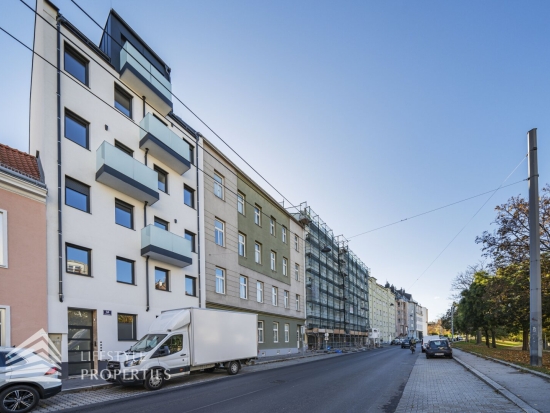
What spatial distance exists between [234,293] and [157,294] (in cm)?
899

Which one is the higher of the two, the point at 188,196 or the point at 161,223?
the point at 188,196

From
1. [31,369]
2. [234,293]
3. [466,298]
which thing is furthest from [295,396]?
[466,298]

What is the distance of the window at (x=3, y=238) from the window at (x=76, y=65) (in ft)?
23.5

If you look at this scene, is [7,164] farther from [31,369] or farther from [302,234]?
[302,234]

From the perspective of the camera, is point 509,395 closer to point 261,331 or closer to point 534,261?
point 534,261

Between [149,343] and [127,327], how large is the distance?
16.7 feet

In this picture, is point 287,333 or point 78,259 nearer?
point 78,259

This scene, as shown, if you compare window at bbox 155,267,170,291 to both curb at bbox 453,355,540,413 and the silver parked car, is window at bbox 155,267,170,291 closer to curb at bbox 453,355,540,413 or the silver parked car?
the silver parked car

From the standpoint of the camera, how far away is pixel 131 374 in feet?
45.1

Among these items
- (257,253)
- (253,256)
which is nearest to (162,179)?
Result: (253,256)

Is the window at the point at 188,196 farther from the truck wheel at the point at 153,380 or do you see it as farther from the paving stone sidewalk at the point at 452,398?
the paving stone sidewalk at the point at 452,398

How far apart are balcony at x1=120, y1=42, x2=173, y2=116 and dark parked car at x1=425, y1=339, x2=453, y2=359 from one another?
23.8 metres

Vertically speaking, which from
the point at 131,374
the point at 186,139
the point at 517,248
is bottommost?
the point at 131,374

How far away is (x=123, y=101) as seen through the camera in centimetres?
2186
